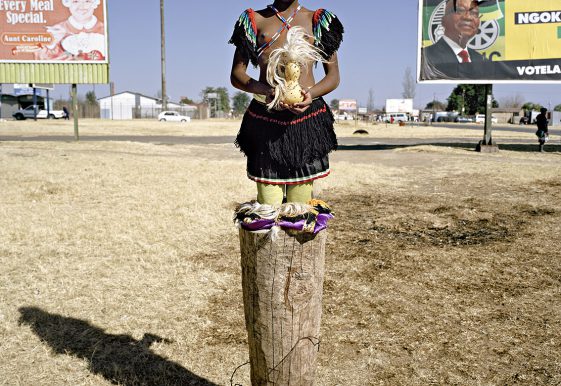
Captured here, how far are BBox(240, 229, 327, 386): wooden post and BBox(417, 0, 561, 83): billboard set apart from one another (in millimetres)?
15839

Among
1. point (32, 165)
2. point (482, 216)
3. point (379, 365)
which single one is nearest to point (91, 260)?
point (379, 365)

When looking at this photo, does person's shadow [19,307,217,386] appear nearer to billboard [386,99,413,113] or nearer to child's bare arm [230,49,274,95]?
child's bare arm [230,49,274,95]

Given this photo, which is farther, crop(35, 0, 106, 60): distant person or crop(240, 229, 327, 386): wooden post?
crop(35, 0, 106, 60): distant person

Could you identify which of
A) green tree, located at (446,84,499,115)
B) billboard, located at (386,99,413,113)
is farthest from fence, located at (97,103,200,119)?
green tree, located at (446,84,499,115)

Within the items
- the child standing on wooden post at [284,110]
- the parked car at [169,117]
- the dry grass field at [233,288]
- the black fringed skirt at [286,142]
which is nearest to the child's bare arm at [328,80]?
the child standing on wooden post at [284,110]

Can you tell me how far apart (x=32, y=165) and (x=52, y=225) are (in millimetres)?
5846

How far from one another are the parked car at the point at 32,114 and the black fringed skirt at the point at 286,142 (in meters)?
50.2

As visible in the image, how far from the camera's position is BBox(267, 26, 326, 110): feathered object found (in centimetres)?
217

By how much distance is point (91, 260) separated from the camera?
4.73 m

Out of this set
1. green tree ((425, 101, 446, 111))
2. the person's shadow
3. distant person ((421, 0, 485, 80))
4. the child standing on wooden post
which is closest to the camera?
the child standing on wooden post

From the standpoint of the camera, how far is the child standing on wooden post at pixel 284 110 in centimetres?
239

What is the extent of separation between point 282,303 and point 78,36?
1846cm

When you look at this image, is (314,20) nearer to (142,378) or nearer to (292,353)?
(292,353)

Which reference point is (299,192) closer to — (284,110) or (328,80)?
(284,110)
